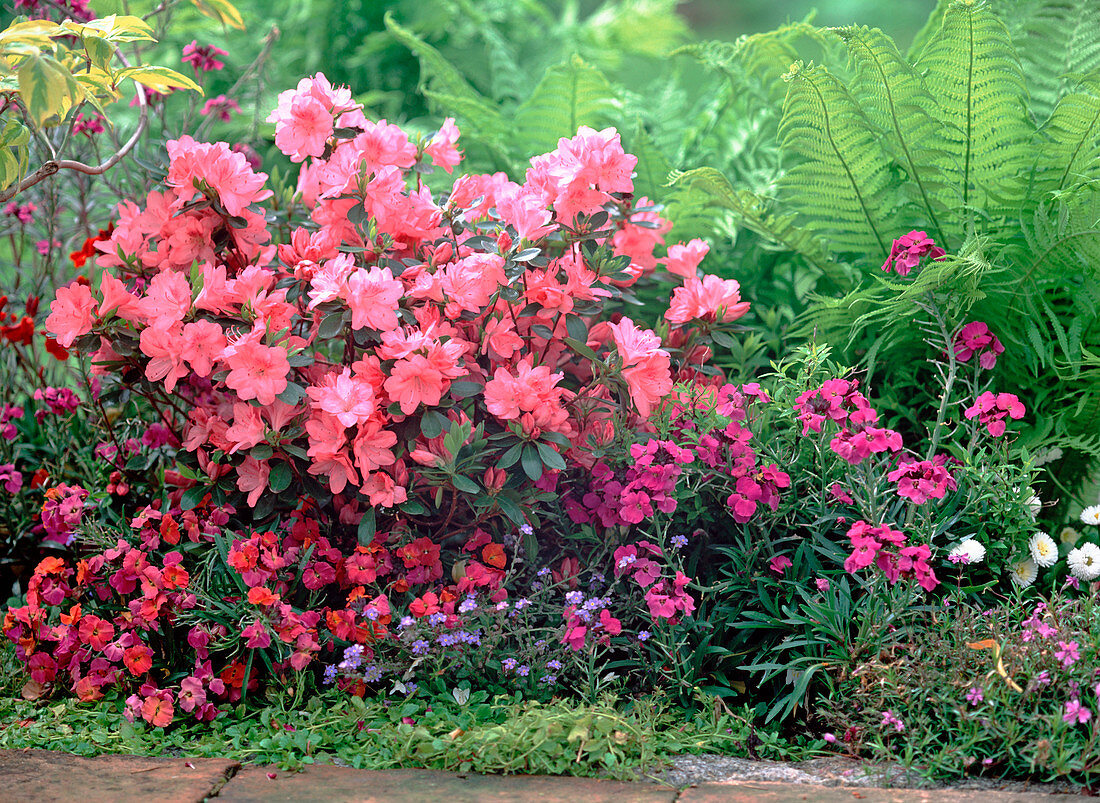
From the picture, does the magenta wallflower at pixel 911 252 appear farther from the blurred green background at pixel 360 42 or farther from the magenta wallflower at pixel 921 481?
the blurred green background at pixel 360 42

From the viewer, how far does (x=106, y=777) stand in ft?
5.47

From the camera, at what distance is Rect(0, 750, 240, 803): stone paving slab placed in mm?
1571

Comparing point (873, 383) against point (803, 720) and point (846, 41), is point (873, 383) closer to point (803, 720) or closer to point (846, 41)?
point (846, 41)

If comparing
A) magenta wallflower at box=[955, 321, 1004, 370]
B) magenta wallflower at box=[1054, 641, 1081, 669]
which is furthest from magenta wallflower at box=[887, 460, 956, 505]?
magenta wallflower at box=[955, 321, 1004, 370]

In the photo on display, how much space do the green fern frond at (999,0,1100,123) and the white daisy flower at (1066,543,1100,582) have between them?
137 centimetres

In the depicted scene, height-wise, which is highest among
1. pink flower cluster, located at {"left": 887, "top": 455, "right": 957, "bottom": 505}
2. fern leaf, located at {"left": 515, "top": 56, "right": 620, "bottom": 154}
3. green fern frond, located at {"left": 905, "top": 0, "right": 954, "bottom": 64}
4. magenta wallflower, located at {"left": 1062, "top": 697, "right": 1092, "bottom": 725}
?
green fern frond, located at {"left": 905, "top": 0, "right": 954, "bottom": 64}

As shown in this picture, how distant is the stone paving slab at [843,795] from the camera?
1.51 meters

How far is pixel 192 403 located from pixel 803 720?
5.36 ft

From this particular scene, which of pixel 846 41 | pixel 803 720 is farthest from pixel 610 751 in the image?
pixel 846 41

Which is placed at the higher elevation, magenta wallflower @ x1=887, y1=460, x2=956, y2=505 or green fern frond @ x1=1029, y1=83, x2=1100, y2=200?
green fern frond @ x1=1029, y1=83, x2=1100, y2=200

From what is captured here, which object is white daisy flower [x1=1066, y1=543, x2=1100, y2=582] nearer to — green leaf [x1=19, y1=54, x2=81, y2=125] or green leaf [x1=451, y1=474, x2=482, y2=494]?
green leaf [x1=451, y1=474, x2=482, y2=494]

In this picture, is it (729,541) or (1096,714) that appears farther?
(729,541)

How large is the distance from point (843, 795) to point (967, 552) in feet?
2.27

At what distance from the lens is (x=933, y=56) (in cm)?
239
